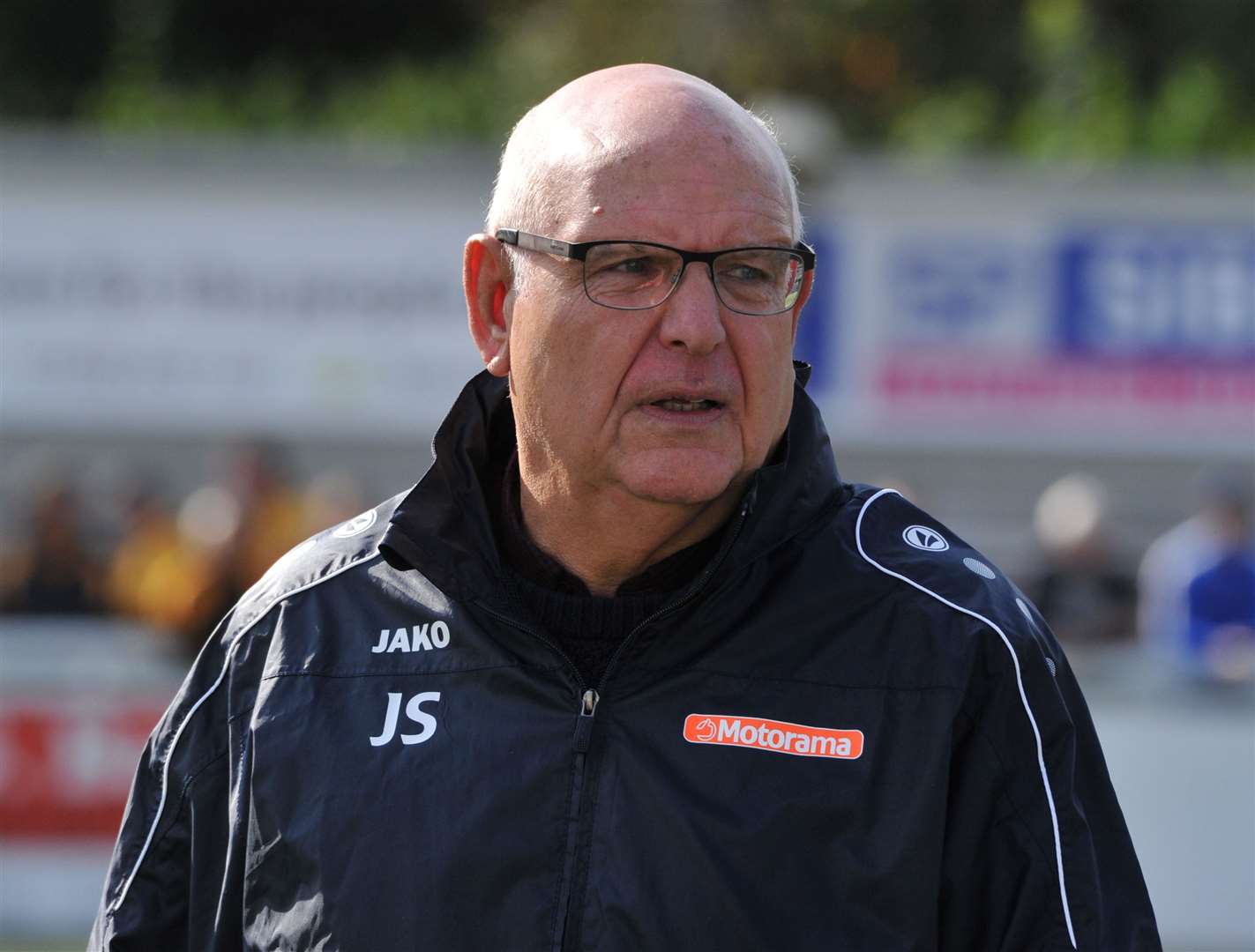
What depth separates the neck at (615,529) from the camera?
2.54 metres

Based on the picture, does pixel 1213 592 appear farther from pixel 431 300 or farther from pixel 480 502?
pixel 480 502

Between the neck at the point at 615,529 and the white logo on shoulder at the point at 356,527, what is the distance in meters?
0.28

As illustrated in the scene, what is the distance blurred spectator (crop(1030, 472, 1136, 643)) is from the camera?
9.24 meters

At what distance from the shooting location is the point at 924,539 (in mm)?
2521

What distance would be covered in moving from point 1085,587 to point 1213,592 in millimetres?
596

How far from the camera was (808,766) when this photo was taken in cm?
233

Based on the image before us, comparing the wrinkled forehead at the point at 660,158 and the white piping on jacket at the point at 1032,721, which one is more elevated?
the wrinkled forehead at the point at 660,158

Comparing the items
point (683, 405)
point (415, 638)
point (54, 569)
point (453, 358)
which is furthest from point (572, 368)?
point (453, 358)

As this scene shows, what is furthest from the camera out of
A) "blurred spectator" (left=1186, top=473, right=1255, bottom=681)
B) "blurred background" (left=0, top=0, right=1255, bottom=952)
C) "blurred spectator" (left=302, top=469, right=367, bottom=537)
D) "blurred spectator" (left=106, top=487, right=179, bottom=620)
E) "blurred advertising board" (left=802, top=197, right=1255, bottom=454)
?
"blurred advertising board" (left=802, top=197, right=1255, bottom=454)

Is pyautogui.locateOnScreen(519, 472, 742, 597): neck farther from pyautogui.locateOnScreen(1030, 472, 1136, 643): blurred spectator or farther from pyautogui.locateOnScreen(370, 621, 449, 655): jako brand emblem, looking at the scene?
pyautogui.locateOnScreen(1030, 472, 1136, 643): blurred spectator

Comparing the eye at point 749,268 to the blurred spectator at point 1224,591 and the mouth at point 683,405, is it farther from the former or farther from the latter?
the blurred spectator at point 1224,591

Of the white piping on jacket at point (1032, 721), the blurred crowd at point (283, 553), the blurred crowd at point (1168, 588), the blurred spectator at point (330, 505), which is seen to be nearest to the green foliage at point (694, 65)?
the blurred crowd at point (283, 553)

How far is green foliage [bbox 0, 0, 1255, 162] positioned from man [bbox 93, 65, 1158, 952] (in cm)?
1685

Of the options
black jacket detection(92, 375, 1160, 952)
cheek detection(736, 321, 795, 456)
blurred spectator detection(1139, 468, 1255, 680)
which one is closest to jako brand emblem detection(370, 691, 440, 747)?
black jacket detection(92, 375, 1160, 952)
